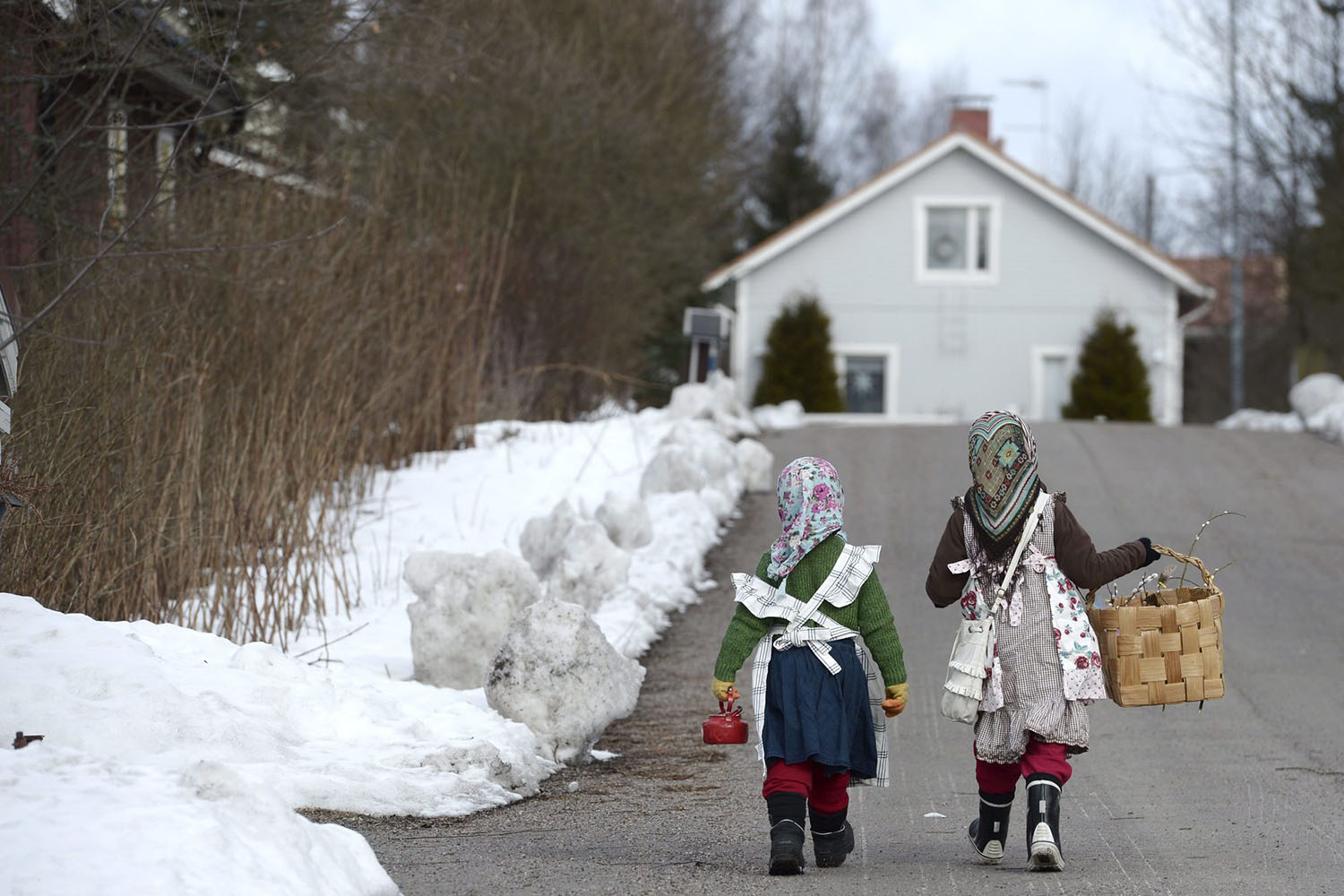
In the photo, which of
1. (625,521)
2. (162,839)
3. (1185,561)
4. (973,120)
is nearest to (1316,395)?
(625,521)

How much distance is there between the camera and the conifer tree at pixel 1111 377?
107 feet

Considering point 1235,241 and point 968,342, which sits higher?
point 1235,241

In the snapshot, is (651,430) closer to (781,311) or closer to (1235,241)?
(781,311)

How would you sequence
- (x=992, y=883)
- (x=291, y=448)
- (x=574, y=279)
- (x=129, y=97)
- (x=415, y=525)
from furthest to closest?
(x=574, y=279) < (x=129, y=97) < (x=415, y=525) < (x=291, y=448) < (x=992, y=883)

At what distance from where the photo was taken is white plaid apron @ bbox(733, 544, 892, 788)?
17.3 feet

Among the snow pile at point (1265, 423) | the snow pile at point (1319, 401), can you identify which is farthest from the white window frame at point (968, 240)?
the snow pile at point (1319, 401)

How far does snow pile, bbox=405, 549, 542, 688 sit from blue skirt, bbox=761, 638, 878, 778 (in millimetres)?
2915

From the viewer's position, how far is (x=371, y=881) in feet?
14.6

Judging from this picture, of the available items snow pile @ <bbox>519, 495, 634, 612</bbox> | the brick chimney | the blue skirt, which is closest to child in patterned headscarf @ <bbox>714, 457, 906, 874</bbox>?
the blue skirt

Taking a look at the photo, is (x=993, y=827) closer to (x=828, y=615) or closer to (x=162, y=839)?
(x=828, y=615)

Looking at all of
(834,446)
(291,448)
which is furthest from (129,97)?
(834,446)

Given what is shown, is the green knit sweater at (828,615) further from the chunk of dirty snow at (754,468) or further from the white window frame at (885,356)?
the white window frame at (885,356)

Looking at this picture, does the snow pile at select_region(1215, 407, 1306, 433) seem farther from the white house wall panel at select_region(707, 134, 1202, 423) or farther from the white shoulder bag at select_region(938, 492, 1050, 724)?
the white shoulder bag at select_region(938, 492, 1050, 724)

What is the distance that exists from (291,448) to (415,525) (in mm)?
2944
